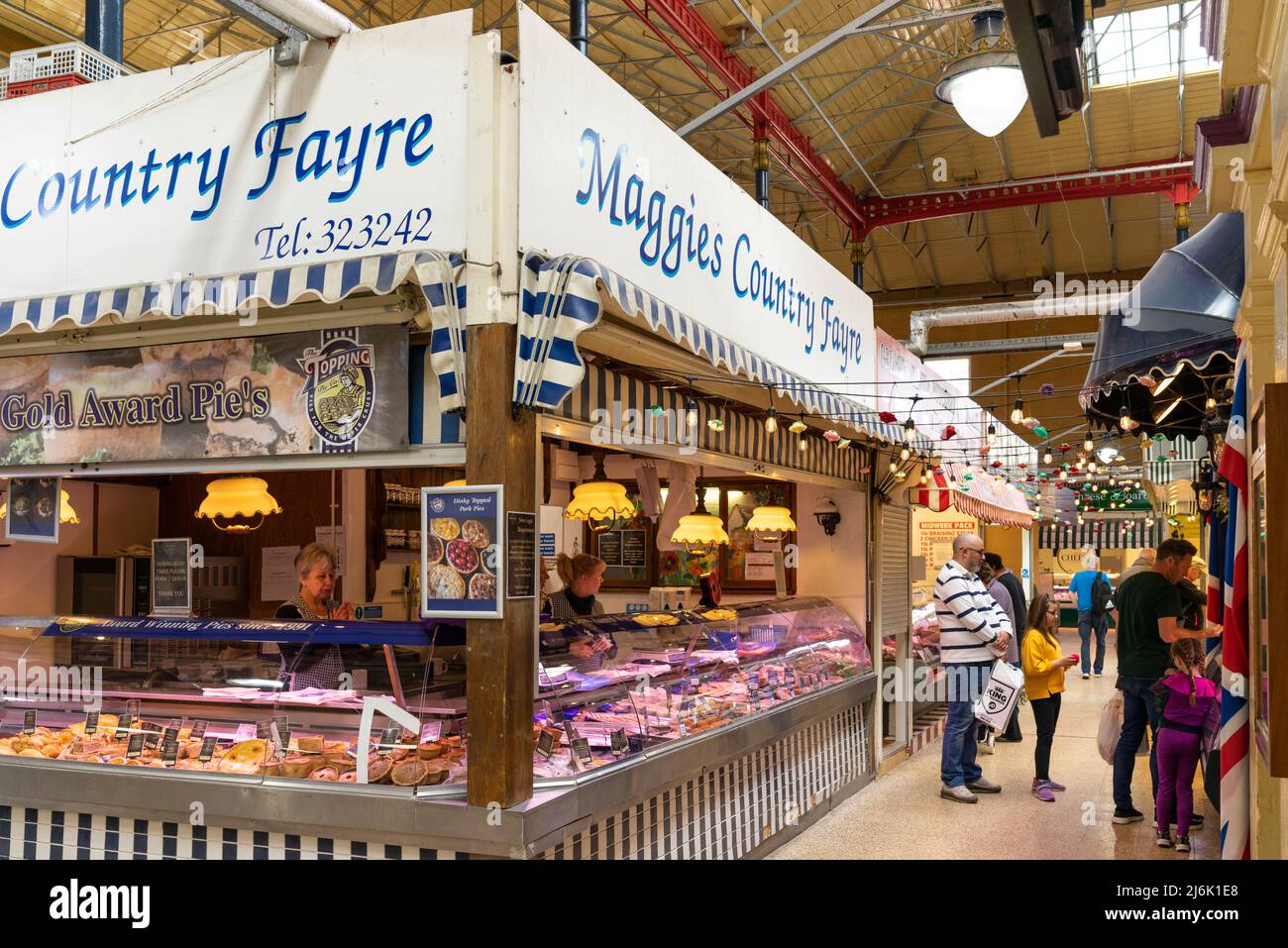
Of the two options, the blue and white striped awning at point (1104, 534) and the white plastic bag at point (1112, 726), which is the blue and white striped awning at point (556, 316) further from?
the blue and white striped awning at point (1104, 534)

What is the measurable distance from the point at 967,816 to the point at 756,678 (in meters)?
2.03

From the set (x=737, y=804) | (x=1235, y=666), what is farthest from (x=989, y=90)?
(x=737, y=804)

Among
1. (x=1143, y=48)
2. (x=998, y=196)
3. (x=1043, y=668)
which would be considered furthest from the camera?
(x=998, y=196)

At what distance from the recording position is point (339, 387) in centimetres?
410

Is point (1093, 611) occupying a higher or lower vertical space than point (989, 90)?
lower

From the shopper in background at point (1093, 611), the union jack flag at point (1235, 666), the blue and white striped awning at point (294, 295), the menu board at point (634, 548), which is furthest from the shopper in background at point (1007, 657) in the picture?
the blue and white striped awning at point (294, 295)

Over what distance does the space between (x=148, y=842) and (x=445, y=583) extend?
65.6 inches

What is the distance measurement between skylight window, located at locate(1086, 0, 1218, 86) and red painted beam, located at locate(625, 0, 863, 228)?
3.57 meters

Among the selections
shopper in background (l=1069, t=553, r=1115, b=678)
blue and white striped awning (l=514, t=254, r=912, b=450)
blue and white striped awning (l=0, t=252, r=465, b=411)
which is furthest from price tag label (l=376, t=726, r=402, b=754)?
shopper in background (l=1069, t=553, r=1115, b=678)

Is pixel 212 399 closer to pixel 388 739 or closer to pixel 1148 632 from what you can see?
pixel 388 739

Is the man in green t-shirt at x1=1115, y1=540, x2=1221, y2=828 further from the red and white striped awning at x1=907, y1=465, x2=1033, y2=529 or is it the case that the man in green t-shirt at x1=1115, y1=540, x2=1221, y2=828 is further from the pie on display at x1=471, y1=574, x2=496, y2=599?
the pie on display at x1=471, y1=574, x2=496, y2=599
